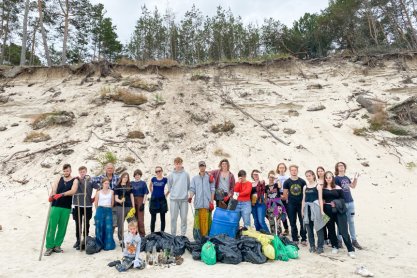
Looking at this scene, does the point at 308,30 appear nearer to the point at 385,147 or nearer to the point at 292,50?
the point at 292,50

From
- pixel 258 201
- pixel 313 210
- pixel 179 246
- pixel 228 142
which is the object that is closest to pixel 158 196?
pixel 179 246

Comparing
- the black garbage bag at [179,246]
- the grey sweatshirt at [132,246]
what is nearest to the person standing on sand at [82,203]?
the grey sweatshirt at [132,246]

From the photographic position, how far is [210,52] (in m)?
28.6

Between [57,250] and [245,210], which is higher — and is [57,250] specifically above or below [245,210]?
below

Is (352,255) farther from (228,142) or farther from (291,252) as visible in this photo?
(228,142)

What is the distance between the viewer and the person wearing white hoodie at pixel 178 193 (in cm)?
668

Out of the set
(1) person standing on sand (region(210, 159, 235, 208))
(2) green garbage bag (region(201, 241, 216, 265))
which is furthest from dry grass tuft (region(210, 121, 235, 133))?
(2) green garbage bag (region(201, 241, 216, 265))

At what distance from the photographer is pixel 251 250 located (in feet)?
18.0

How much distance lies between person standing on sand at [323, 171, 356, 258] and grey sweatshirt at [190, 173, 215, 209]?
2280 mm

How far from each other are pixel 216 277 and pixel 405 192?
8.26 metres

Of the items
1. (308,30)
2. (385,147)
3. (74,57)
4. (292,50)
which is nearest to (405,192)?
(385,147)

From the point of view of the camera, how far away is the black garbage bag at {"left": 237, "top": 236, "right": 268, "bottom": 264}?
5.35 metres

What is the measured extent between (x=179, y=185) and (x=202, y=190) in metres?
0.52

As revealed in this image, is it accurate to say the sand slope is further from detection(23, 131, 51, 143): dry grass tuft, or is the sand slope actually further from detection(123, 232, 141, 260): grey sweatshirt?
detection(123, 232, 141, 260): grey sweatshirt
